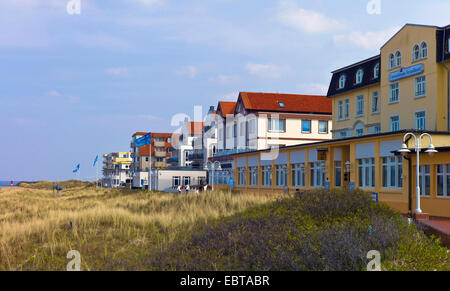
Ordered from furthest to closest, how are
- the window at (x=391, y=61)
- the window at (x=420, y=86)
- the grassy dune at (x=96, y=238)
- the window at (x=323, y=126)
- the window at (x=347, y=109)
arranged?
the window at (x=323, y=126) → the window at (x=347, y=109) → the window at (x=391, y=61) → the window at (x=420, y=86) → the grassy dune at (x=96, y=238)

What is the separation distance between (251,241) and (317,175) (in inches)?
1067

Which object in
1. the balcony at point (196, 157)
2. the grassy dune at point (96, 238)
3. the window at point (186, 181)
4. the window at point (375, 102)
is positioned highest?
the window at point (375, 102)

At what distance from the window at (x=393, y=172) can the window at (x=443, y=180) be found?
294cm

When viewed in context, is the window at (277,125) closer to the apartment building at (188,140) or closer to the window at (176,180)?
the window at (176,180)

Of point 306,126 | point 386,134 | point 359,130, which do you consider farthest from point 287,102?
point 386,134

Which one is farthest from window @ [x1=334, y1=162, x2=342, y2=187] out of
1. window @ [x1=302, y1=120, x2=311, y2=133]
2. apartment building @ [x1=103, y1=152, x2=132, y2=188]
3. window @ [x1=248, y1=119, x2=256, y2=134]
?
apartment building @ [x1=103, y1=152, x2=132, y2=188]

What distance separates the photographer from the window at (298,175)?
41.6m

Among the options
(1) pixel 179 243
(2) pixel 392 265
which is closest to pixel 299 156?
(1) pixel 179 243

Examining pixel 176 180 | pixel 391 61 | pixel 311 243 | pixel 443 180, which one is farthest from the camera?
pixel 176 180

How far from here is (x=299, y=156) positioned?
4200 cm

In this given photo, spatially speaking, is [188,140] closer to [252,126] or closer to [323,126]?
[252,126]

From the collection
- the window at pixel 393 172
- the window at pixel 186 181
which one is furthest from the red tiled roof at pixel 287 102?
the window at pixel 393 172

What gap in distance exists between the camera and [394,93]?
39.7 m
